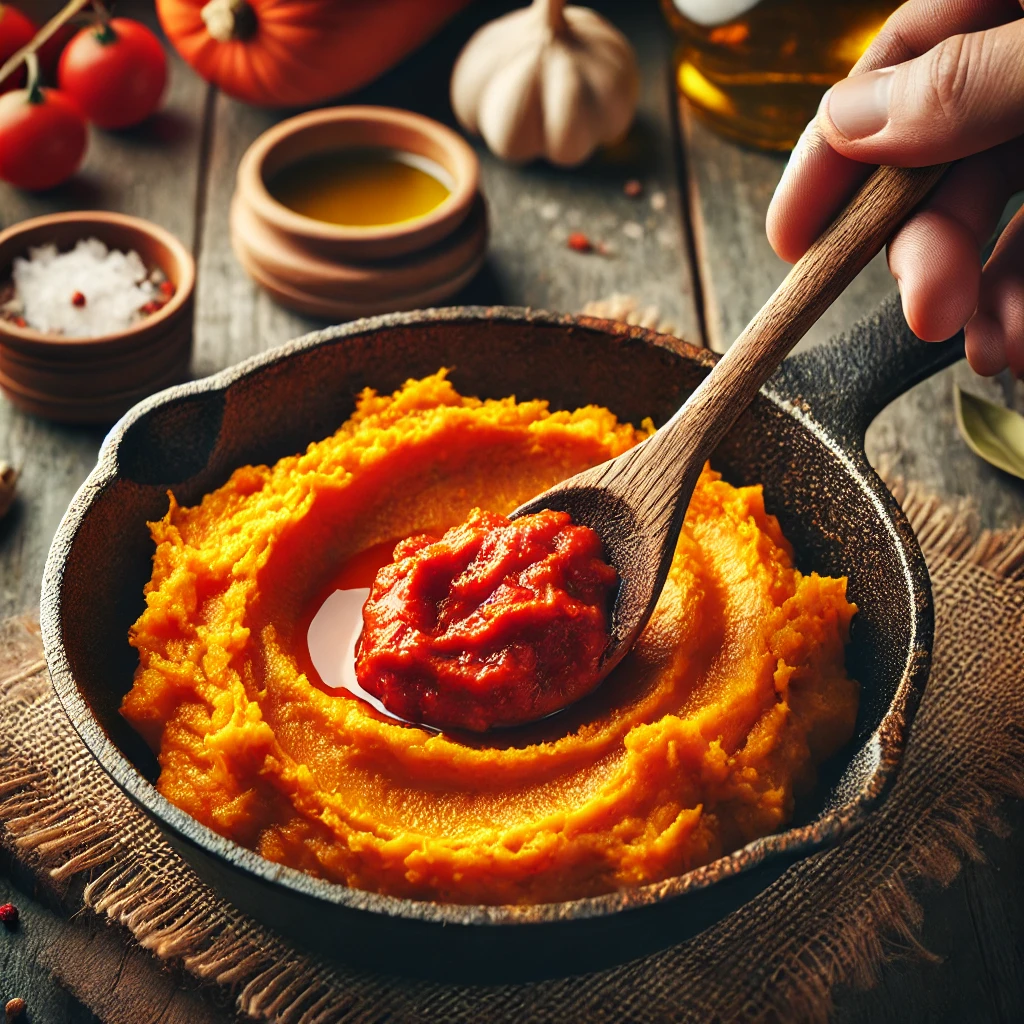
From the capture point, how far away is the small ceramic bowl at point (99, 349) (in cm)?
387

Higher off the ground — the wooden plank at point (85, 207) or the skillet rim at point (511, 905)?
the skillet rim at point (511, 905)

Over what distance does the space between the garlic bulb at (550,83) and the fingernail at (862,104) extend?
2222 mm

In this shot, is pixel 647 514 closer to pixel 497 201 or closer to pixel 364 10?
pixel 497 201

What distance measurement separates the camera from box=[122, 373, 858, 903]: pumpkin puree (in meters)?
2.53

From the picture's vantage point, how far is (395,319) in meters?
3.32

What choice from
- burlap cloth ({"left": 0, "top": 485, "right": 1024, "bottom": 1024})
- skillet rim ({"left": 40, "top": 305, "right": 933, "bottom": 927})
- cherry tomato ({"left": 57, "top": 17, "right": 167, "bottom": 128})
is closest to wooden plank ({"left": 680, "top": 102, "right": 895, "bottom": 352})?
skillet rim ({"left": 40, "top": 305, "right": 933, "bottom": 927})

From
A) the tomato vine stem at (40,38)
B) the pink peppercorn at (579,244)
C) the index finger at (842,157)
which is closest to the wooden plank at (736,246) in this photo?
the pink peppercorn at (579,244)

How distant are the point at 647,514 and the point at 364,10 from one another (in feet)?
10.2

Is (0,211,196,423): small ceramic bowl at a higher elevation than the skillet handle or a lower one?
lower

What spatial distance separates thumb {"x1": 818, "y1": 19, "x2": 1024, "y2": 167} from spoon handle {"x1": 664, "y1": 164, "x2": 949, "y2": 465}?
0.37 ft

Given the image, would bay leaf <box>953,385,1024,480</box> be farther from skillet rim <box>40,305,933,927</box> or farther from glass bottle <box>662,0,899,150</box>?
glass bottle <box>662,0,899,150</box>

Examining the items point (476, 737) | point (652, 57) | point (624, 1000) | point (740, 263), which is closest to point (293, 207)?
point (740, 263)

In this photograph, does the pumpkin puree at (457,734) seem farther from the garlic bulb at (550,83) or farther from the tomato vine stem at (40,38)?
the tomato vine stem at (40,38)

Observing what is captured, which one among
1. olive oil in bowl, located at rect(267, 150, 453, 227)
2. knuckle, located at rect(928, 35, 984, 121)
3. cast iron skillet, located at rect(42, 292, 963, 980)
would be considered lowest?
olive oil in bowl, located at rect(267, 150, 453, 227)
